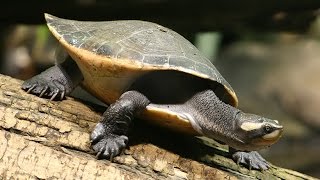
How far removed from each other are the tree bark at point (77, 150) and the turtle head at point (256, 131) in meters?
0.18

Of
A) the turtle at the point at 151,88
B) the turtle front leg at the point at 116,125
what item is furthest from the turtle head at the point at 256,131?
the turtle front leg at the point at 116,125

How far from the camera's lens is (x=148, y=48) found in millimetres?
2027

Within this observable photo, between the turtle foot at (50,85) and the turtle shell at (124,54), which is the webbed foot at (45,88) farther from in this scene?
the turtle shell at (124,54)

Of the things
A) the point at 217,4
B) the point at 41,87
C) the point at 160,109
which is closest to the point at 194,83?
the point at 160,109

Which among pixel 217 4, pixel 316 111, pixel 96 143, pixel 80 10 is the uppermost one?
pixel 316 111

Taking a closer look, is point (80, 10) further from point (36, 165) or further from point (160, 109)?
point (36, 165)

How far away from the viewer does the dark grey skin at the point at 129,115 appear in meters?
1.90

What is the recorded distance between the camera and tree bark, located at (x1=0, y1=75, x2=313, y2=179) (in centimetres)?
171

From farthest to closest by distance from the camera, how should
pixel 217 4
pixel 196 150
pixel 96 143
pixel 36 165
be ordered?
1. pixel 217 4
2. pixel 196 150
3. pixel 96 143
4. pixel 36 165

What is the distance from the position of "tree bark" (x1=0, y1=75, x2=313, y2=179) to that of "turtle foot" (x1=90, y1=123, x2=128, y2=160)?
3cm

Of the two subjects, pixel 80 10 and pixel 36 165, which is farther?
pixel 80 10

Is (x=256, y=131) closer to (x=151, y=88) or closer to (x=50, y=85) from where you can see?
(x=151, y=88)

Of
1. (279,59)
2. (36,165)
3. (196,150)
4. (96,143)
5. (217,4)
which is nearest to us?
(36,165)

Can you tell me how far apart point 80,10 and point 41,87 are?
1.12m
